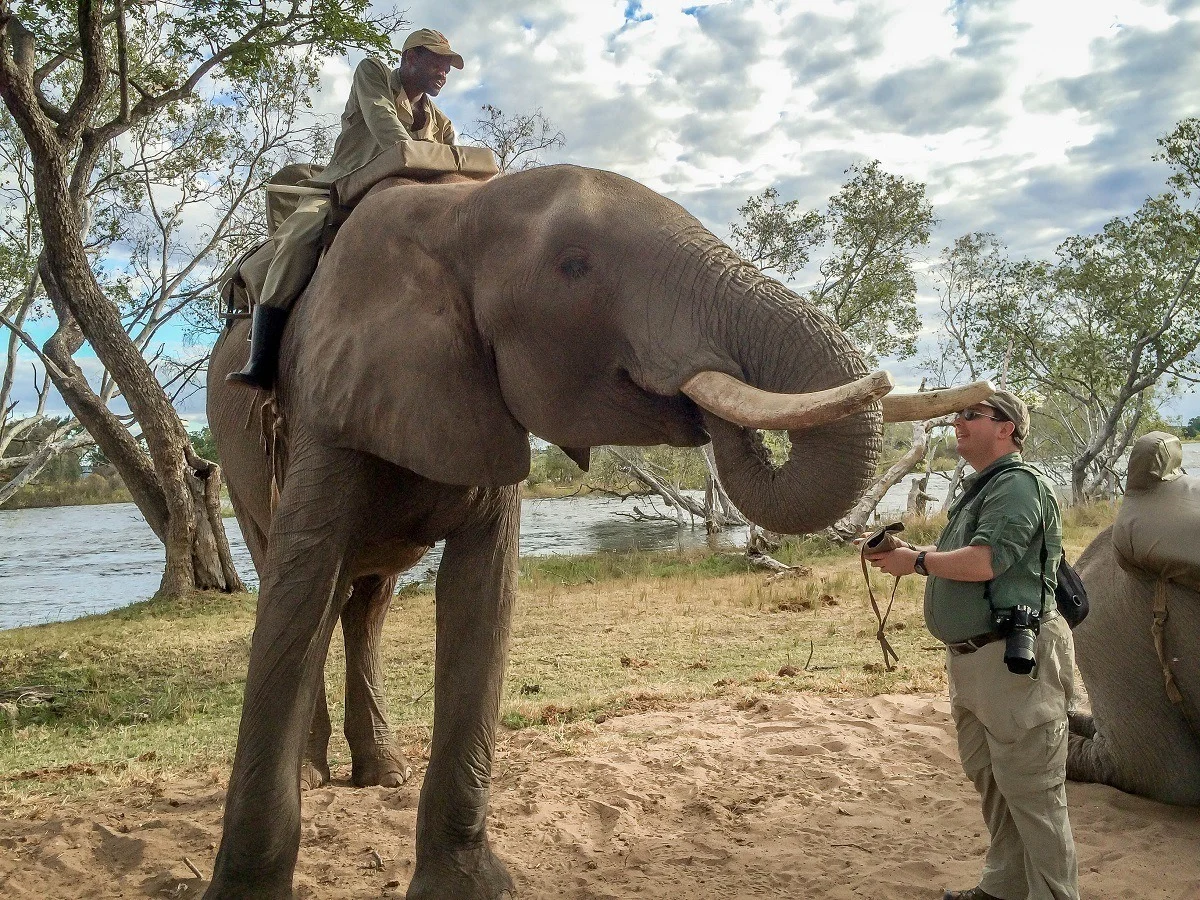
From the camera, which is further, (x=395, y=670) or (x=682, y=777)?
(x=395, y=670)

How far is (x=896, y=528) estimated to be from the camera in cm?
331

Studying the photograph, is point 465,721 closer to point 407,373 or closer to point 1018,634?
point 407,373

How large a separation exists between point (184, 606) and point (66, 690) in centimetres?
494

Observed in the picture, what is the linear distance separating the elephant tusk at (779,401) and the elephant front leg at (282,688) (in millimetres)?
1461

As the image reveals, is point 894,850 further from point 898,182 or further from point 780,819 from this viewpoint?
point 898,182

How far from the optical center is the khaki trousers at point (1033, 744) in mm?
3174

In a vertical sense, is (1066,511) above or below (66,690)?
above

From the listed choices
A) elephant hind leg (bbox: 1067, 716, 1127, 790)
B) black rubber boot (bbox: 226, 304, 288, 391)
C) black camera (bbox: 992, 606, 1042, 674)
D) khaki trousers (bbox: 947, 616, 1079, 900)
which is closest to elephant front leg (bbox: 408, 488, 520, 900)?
black rubber boot (bbox: 226, 304, 288, 391)

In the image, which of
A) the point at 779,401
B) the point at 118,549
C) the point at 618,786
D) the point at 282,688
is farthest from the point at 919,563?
the point at 118,549

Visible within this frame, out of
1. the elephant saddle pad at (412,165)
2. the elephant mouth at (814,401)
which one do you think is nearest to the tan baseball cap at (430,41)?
the elephant saddle pad at (412,165)

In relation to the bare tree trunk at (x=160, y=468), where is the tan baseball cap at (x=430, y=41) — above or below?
above

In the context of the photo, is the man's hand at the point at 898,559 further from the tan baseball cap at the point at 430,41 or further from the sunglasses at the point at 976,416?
the tan baseball cap at the point at 430,41

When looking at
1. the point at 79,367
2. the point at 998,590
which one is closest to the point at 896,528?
the point at 998,590

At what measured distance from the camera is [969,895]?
352 centimetres
